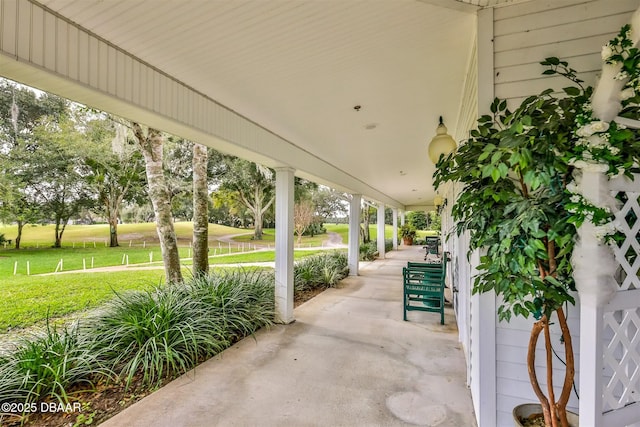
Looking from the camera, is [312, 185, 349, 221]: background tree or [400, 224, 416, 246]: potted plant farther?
[312, 185, 349, 221]: background tree

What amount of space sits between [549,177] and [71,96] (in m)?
3.07

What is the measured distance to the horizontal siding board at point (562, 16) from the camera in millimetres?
1586

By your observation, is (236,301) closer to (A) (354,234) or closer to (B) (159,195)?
(B) (159,195)

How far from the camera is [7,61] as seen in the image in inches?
62.2

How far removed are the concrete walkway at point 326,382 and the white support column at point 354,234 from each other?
4053mm

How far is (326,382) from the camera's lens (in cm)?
285

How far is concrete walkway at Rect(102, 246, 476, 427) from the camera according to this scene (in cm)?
232

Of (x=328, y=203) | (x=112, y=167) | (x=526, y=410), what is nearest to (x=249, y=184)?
(x=112, y=167)

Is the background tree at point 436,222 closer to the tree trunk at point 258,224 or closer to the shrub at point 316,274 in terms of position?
the shrub at point 316,274

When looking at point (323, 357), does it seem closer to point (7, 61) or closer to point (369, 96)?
point (369, 96)

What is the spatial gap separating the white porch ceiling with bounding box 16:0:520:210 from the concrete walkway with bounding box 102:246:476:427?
2984mm

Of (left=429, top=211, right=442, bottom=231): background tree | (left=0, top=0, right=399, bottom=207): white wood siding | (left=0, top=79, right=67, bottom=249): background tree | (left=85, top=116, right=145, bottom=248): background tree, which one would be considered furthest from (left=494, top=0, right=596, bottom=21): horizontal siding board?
(left=0, top=79, right=67, bottom=249): background tree

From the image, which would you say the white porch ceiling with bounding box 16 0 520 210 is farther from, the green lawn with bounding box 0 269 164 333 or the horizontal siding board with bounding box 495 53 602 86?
the green lawn with bounding box 0 269 164 333

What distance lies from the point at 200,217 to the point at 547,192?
488 cm
